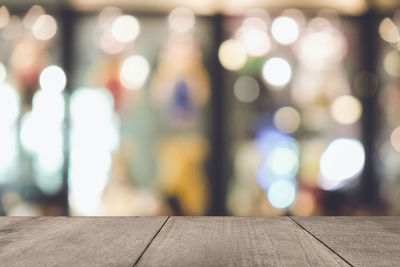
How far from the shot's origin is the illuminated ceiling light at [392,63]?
1.59m

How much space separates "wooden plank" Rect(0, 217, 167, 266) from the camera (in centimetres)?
65

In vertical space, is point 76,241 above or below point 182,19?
below

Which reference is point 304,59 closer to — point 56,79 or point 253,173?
point 253,173

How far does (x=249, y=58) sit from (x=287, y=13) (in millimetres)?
252

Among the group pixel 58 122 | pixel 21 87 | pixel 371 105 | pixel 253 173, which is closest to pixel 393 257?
pixel 253 173

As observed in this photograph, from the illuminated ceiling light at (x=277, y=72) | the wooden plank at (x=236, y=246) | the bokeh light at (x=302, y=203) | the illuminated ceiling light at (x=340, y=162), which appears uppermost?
the illuminated ceiling light at (x=277, y=72)

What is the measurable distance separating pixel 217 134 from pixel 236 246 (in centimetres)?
86

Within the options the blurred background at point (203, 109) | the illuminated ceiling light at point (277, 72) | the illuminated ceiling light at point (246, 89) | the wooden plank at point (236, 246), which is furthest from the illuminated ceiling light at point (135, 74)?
the wooden plank at point (236, 246)

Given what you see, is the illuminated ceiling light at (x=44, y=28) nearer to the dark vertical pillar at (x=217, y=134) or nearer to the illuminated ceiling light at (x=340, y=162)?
the dark vertical pillar at (x=217, y=134)

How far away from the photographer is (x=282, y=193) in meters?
1.56

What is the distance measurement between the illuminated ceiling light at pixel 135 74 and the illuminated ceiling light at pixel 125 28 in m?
0.12

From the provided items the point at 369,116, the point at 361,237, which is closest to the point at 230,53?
the point at 369,116

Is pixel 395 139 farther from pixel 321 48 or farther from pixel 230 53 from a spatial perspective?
pixel 230 53

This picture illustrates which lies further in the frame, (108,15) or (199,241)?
(108,15)
